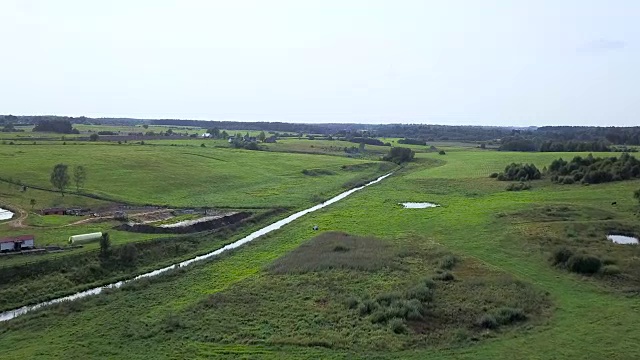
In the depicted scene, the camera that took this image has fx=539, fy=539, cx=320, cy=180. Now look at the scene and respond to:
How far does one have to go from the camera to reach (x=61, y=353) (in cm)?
2816

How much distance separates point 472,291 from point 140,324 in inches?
846

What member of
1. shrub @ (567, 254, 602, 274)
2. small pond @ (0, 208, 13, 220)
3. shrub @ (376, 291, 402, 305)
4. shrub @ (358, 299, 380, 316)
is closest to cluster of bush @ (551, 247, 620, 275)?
shrub @ (567, 254, 602, 274)

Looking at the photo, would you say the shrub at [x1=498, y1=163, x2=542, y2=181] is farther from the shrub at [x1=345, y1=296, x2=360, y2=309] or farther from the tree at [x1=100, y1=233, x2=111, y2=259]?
the tree at [x1=100, y1=233, x2=111, y2=259]

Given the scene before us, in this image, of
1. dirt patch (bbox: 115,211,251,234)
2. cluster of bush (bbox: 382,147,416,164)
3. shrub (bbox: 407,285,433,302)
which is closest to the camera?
shrub (bbox: 407,285,433,302)

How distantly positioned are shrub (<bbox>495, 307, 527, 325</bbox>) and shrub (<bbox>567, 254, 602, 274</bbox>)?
10.7 metres

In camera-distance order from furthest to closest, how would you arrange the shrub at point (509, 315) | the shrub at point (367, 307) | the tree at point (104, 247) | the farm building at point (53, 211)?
the farm building at point (53, 211)
the tree at point (104, 247)
the shrub at point (367, 307)
the shrub at point (509, 315)

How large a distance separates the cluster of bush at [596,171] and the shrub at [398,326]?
6292cm

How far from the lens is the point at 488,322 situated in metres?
31.1

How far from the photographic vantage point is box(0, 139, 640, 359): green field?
28703 mm

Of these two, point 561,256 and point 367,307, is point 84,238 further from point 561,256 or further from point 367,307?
point 561,256

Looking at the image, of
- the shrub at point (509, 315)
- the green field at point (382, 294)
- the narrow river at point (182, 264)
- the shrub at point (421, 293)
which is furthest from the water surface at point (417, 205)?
the shrub at point (509, 315)

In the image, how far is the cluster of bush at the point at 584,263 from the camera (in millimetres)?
39469

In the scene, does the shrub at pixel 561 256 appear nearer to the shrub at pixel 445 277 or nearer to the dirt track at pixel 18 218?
the shrub at pixel 445 277

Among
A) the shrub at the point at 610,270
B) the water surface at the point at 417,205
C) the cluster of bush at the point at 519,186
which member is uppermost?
the cluster of bush at the point at 519,186
